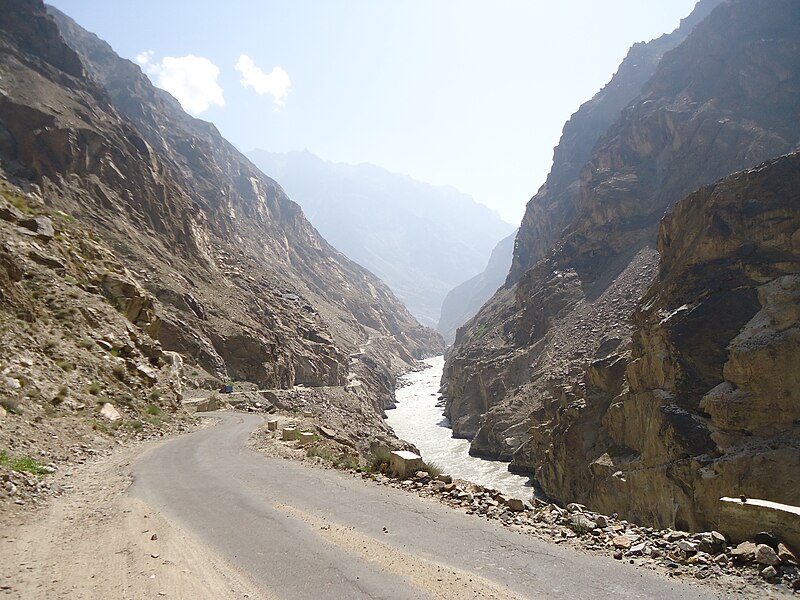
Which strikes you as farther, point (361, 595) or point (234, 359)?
point (234, 359)

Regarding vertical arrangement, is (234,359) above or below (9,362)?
below

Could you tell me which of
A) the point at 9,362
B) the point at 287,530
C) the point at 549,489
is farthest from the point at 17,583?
the point at 549,489

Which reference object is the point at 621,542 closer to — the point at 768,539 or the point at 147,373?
the point at 768,539

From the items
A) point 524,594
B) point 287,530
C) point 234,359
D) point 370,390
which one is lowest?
point 370,390

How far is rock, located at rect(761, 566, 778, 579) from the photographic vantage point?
15.5 ft

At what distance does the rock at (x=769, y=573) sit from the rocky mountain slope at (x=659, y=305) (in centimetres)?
1330

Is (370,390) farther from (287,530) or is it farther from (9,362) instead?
(287,530)

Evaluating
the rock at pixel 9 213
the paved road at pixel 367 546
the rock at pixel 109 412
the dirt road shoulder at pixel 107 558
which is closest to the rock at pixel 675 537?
the paved road at pixel 367 546

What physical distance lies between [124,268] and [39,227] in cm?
637

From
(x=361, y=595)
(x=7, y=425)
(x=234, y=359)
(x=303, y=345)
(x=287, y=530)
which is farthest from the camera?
(x=303, y=345)

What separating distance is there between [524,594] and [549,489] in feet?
87.0

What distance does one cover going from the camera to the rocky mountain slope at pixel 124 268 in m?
16.9

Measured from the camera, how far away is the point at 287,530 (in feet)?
21.6

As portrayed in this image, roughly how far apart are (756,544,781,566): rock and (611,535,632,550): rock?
129 centimetres
